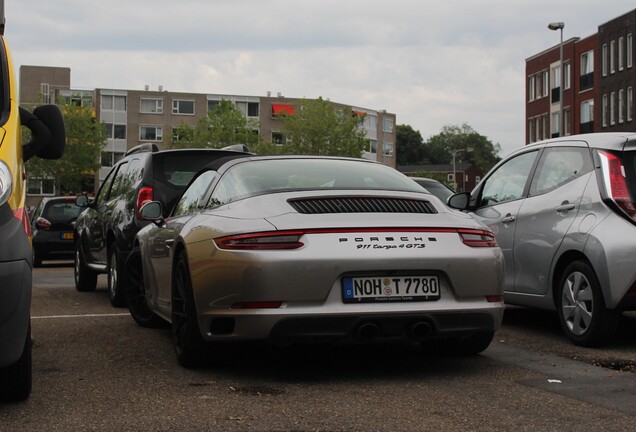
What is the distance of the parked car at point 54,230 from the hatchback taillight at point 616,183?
15797 mm

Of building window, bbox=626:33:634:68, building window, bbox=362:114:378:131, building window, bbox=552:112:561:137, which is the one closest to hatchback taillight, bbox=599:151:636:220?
building window, bbox=626:33:634:68

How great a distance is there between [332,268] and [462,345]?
1524mm

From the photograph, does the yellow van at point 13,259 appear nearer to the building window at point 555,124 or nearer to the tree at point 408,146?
the building window at point 555,124

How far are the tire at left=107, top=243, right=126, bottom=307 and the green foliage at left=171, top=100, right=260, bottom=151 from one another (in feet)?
230

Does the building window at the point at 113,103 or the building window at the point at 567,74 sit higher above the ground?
the building window at the point at 113,103

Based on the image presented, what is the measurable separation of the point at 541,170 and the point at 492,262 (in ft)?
8.51

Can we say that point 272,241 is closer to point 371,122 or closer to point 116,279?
point 116,279

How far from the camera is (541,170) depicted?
817 cm

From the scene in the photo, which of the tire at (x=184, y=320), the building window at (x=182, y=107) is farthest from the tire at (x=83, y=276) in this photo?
the building window at (x=182, y=107)

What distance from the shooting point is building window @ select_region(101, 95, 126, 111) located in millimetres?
107875

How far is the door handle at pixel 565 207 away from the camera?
24.5 ft

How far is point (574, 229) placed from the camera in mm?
7316

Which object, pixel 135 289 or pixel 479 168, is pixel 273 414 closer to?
pixel 135 289

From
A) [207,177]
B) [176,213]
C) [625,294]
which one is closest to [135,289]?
[176,213]
